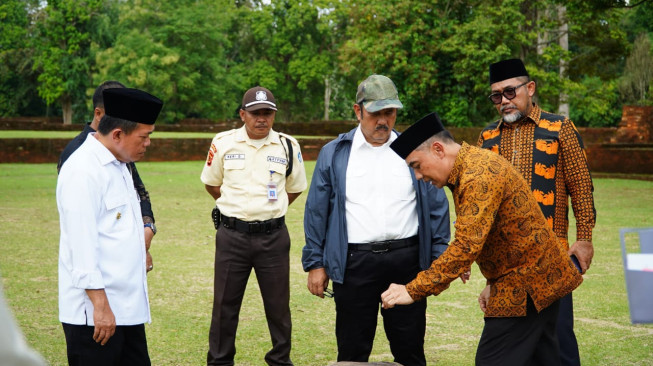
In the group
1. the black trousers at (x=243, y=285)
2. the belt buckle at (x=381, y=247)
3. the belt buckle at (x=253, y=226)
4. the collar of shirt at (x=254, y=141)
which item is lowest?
the black trousers at (x=243, y=285)

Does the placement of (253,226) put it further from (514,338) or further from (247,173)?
(514,338)

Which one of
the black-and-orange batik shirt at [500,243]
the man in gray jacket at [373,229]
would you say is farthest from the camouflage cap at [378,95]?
the black-and-orange batik shirt at [500,243]

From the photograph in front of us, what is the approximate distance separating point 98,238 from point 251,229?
87.0 inches

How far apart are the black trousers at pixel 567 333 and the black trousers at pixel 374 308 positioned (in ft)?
2.82

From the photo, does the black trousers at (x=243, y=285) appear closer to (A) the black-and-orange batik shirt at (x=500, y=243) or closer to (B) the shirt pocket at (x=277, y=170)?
(B) the shirt pocket at (x=277, y=170)

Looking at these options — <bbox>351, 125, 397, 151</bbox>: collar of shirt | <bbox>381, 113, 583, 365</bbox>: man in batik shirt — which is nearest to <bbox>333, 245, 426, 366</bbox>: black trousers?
<bbox>351, 125, 397, 151</bbox>: collar of shirt

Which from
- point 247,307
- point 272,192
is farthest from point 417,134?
point 247,307

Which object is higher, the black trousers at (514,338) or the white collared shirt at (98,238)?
the white collared shirt at (98,238)

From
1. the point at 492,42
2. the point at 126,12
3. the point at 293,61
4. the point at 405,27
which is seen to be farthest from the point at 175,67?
the point at 492,42

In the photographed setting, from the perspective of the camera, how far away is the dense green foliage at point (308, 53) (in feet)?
104

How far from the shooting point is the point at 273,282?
5.89 m

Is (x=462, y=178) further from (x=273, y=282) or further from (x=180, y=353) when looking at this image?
(x=180, y=353)

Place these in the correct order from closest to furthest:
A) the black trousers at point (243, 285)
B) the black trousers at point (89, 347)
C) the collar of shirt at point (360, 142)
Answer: the black trousers at point (89, 347)
the collar of shirt at point (360, 142)
the black trousers at point (243, 285)

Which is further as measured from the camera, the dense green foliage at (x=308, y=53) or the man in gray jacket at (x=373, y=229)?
the dense green foliage at (x=308, y=53)
